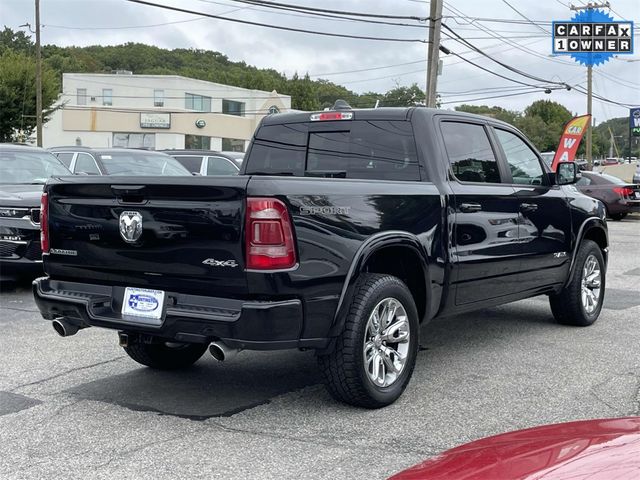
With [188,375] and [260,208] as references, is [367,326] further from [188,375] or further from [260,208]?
[188,375]

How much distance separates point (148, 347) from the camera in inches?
221

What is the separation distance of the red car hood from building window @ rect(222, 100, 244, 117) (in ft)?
241

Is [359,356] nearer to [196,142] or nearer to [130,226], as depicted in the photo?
[130,226]

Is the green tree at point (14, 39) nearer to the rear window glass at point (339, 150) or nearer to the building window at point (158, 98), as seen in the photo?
the building window at point (158, 98)

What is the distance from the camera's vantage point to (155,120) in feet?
218

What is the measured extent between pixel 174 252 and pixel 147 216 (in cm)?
29

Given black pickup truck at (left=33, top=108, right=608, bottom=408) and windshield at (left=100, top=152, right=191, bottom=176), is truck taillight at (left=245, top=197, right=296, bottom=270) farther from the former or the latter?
windshield at (left=100, top=152, right=191, bottom=176)

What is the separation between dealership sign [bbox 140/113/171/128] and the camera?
2608 inches

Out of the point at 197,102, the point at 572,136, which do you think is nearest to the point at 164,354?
the point at 572,136

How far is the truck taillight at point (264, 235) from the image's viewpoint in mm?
4207

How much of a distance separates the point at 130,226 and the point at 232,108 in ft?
237

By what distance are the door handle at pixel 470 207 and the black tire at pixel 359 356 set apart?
1.00 meters

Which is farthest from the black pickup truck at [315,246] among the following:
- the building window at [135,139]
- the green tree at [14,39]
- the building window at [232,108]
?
the green tree at [14,39]

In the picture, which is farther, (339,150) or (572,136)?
(572,136)
